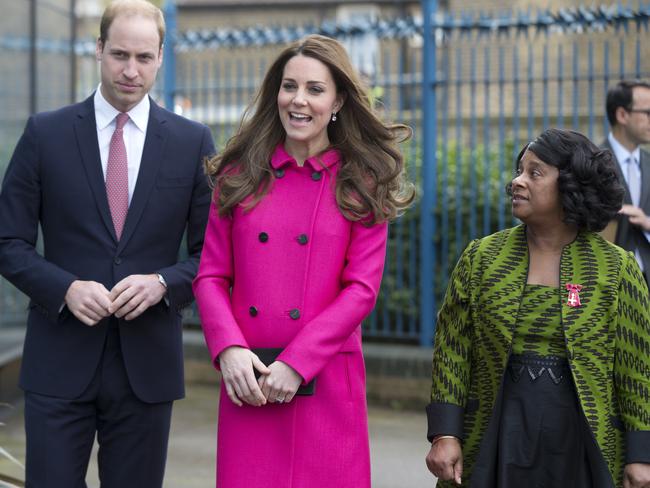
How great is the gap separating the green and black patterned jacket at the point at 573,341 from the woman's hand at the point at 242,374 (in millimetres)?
585

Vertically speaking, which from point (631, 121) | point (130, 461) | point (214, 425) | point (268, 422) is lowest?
point (214, 425)

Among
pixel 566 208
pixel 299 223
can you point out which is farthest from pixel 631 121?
pixel 299 223

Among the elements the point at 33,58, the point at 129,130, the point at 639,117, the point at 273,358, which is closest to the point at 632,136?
the point at 639,117

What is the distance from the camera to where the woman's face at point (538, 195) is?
329cm

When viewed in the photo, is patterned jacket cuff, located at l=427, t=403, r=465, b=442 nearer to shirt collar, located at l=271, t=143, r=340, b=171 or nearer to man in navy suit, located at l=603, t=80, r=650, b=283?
shirt collar, located at l=271, t=143, r=340, b=171

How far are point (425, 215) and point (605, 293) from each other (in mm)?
5154

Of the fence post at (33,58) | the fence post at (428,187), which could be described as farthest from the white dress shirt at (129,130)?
the fence post at (428,187)

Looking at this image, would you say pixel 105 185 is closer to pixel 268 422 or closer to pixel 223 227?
pixel 223 227

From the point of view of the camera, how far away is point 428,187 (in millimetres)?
8383

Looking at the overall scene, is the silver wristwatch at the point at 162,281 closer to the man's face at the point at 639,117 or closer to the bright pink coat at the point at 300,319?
the bright pink coat at the point at 300,319

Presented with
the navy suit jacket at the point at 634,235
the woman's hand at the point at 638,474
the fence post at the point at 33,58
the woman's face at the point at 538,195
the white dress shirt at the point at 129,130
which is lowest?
the woman's hand at the point at 638,474

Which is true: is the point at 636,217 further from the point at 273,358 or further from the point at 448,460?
the point at 273,358

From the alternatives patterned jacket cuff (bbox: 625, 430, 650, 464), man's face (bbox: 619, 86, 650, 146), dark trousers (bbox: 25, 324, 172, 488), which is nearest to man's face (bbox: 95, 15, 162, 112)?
dark trousers (bbox: 25, 324, 172, 488)

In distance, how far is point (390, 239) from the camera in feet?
28.7
